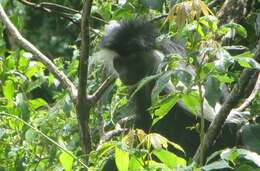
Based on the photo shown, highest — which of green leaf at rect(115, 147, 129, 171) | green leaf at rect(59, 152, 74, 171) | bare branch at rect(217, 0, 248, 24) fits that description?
bare branch at rect(217, 0, 248, 24)

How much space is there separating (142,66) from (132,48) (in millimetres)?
142

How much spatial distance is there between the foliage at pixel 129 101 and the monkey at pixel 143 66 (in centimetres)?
8

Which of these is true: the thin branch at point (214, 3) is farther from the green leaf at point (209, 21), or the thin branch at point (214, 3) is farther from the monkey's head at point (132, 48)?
the green leaf at point (209, 21)

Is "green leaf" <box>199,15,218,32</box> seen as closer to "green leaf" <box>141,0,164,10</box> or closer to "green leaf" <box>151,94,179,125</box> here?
"green leaf" <box>151,94,179,125</box>

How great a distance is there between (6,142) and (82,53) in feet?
2.30

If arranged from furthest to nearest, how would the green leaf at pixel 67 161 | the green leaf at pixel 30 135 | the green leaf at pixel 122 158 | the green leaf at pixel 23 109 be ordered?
the green leaf at pixel 23 109
the green leaf at pixel 30 135
the green leaf at pixel 67 161
the green leaf at pixel 122 158

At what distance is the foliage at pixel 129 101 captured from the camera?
6.41ft

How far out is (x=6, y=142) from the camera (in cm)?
313

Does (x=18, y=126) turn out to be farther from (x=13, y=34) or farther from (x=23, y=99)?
(x=13, y=34)

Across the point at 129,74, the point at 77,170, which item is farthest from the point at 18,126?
the point at 129,74

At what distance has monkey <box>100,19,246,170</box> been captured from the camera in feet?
12.2

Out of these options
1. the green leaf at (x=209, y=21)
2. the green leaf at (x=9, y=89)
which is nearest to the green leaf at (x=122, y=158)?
the green leaf at (x=209, y=21)

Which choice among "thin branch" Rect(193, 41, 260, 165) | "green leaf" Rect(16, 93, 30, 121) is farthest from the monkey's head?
"thin branch" Rect(193, 41, 260, 165)

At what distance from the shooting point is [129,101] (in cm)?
351
